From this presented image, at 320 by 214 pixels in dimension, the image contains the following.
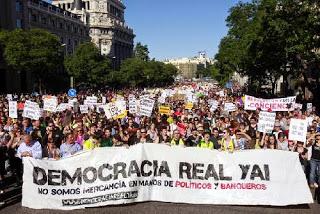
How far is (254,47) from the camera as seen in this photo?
1523 inches

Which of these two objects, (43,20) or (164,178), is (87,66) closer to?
(43,20)

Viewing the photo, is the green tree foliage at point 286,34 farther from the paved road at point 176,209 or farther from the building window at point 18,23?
the building window at point 18,23

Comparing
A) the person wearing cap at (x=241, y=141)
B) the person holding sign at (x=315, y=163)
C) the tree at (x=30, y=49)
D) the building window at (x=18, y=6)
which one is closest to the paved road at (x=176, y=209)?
the person holding sign at (x=315, y=163)

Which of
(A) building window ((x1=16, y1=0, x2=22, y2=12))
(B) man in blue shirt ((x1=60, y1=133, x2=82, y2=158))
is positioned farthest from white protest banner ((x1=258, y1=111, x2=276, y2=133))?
(A) building window ((x1=16, y1=0, x2=22, y2=12))

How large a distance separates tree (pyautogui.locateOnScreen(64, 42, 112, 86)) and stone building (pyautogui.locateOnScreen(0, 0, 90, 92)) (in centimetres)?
439

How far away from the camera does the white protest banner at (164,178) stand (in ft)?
33.8

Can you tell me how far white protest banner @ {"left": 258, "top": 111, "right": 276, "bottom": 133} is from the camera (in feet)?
47.3

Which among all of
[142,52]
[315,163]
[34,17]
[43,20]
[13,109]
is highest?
[34,17]

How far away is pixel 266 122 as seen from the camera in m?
14.5

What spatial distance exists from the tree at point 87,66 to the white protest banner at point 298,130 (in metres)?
66.2

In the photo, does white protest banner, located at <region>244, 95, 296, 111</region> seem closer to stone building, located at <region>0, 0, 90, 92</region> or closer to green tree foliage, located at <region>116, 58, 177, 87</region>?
stone building, located at <region>0, 0, 90, 92</region>

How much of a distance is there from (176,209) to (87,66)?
69.6m

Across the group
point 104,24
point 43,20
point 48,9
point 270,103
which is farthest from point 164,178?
point 104,24

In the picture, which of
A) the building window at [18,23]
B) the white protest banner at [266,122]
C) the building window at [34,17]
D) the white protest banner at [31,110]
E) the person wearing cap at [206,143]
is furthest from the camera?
the building window at [34,17]
